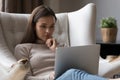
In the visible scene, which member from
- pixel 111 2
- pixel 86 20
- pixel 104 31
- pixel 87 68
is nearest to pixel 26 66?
pixel 87 68

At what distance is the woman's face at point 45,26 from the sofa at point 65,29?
0.25 metres

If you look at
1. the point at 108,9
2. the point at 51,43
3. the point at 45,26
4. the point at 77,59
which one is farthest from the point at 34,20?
the point at 108,9

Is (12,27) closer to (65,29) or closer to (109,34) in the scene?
(65,29)

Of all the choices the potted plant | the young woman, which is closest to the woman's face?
the young woman

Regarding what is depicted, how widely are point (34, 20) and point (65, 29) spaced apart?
43cm

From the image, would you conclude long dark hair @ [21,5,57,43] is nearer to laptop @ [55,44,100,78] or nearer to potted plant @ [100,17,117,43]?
laptop @ [55,44,100,78]

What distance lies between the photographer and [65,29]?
7.39ft

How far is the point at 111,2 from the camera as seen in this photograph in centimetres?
305

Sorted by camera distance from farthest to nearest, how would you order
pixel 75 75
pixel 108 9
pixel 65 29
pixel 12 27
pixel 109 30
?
pixel 108 9 → pixel 109 30 → pixel 65 29 → pixel 12 27 → pixel 75 75

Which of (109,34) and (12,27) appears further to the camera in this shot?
(109,34)

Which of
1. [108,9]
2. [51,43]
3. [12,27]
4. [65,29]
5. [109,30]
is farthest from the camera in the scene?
[108,9]

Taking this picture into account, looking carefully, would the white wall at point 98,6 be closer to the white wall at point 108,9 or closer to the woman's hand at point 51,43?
the white wall at point 108,9

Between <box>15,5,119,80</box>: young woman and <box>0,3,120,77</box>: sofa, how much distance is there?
0.12 m

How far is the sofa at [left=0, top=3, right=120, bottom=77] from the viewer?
6.48 ft
